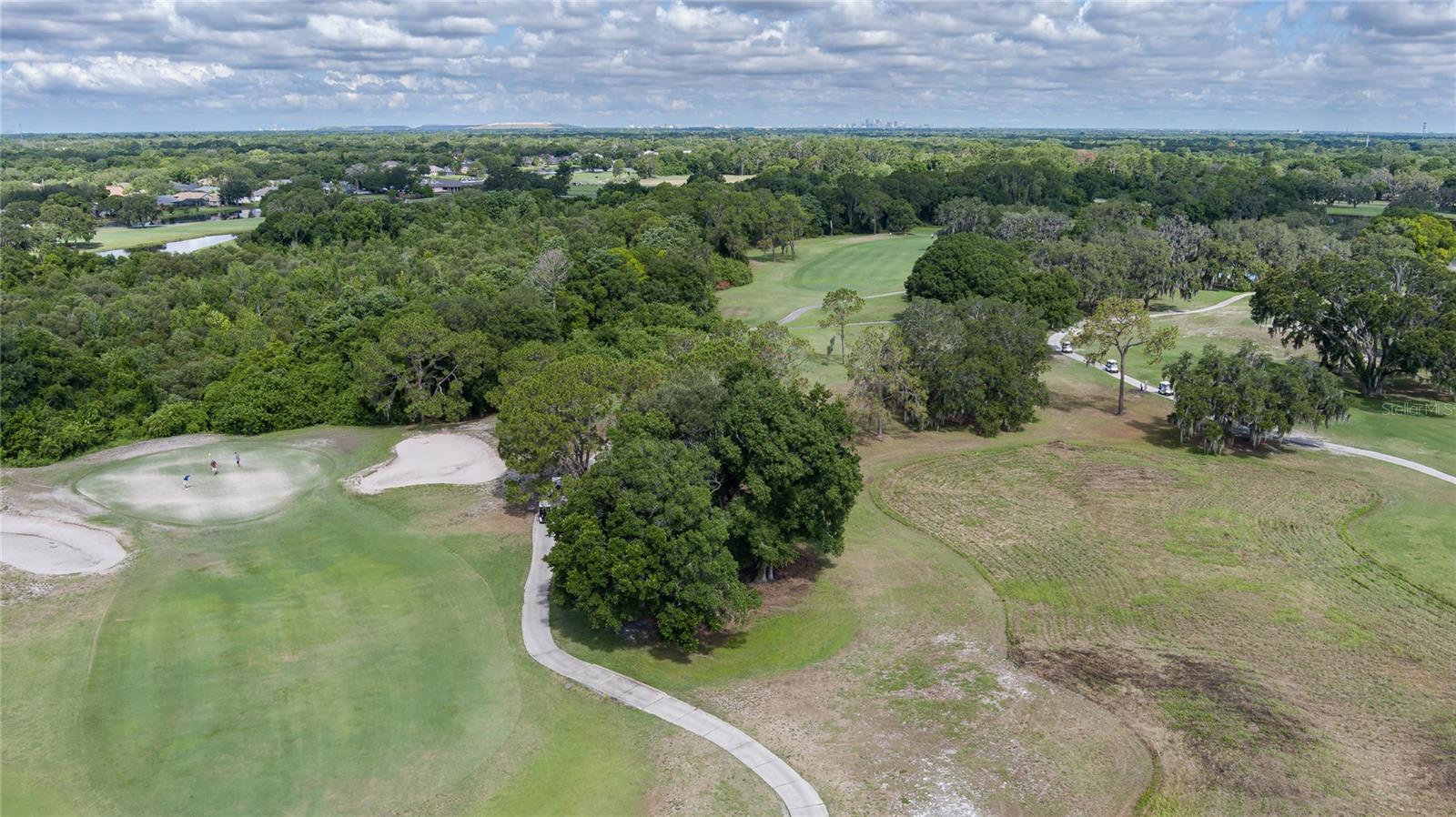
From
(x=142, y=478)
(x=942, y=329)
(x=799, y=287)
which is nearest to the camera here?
(x=142, y=478)

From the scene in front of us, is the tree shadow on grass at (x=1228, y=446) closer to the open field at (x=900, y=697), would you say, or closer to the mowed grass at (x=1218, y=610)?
the mowed grass at (x=1218, y=610)

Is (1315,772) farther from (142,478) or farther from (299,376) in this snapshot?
(299,376)

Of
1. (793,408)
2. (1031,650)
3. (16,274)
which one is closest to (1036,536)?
(1031,650)

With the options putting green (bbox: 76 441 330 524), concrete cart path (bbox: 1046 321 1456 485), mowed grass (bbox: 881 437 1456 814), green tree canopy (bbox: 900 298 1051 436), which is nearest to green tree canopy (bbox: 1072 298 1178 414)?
green tree canopy (bbox: 900 298 1051 436)

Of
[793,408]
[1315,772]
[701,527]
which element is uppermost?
[793,408]

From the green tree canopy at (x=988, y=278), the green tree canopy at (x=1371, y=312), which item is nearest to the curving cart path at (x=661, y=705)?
the green tree canopy at (x=988, y=278)

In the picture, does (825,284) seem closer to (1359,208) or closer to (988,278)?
(988,278)

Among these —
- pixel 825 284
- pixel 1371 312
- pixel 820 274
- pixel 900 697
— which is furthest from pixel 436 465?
pixel 820 274
